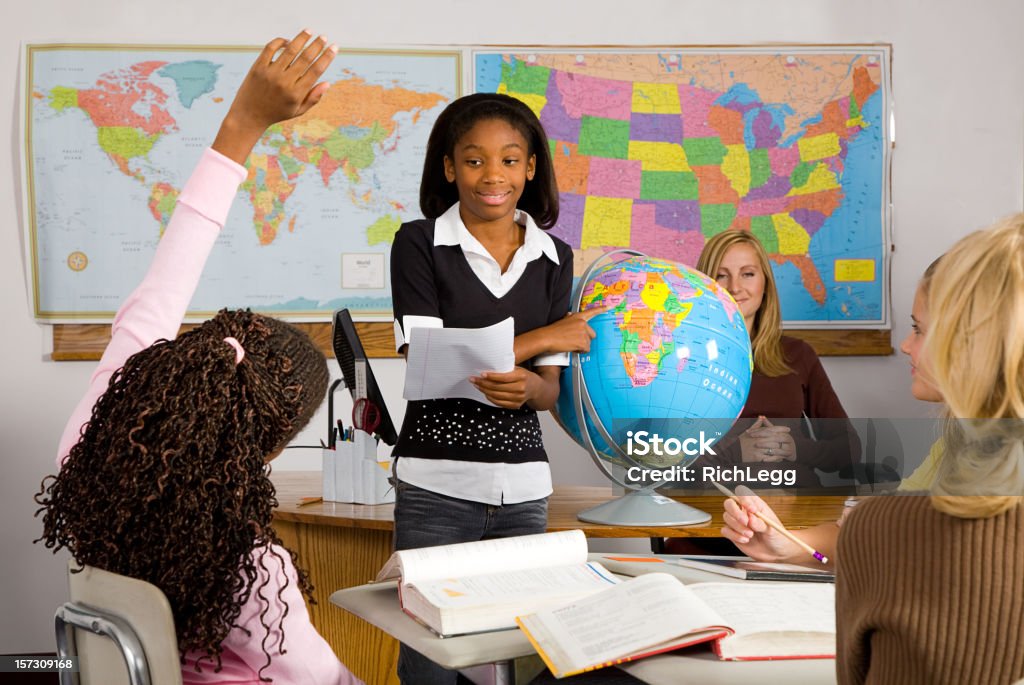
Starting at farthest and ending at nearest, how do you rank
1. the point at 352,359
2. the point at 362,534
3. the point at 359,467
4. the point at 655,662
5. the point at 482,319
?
the point at 352,359
the point at 359,467
the point at 362,534
the point at 482,319
the point at 655,662

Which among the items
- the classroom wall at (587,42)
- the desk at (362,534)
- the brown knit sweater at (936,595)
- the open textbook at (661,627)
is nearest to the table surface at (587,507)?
the desk at (362,534)

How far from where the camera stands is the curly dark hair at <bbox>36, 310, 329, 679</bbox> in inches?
43.3

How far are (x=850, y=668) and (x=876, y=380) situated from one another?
2843mm

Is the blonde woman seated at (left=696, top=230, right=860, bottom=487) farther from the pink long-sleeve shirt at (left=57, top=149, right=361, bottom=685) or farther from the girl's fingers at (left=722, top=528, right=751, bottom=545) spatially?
the pink long-sleeve shirt at (left=57, top=149, right=361, bottom=685)

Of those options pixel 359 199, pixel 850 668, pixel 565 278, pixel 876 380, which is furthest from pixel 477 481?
pixel 876 380

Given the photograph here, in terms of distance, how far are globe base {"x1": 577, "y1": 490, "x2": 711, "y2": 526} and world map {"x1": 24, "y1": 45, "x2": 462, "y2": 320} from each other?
5.39 feet

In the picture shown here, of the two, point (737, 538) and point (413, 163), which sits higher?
point (413, 163)

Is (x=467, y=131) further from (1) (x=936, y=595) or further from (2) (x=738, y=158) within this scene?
(2) (x=738, y=158)

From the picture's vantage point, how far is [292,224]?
3.45 meters

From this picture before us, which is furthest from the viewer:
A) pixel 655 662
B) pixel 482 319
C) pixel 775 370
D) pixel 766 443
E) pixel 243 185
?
pixel 243 185

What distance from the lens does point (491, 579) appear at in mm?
1289

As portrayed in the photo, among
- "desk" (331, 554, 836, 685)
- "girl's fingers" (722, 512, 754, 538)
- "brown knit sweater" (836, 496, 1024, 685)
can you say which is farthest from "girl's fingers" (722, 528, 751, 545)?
"brown knit sweater" (836, 496, 1024, 685)

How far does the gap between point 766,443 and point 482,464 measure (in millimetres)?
1074

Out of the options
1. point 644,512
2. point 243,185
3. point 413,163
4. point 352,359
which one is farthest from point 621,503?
point 243,185
